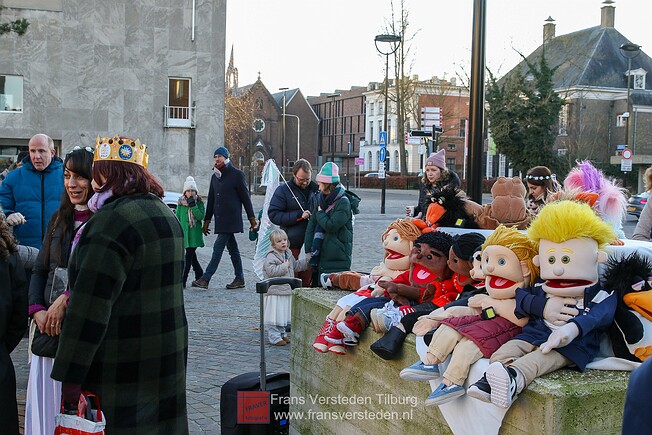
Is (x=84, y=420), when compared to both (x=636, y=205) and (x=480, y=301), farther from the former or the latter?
(x=636, y=205)

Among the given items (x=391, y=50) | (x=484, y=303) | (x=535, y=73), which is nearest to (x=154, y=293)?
(x=484, y=303)

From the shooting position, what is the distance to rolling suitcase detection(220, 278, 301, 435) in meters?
4.66

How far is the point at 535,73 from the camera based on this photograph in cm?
4597

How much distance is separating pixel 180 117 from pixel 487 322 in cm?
3058

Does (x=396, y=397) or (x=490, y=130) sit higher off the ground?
(x=490, y=130)

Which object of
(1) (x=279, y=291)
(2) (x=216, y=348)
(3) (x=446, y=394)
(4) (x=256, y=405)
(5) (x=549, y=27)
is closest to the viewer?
(3) (x=446, y=394)

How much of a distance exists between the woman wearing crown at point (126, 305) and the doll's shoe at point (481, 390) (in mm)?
1388

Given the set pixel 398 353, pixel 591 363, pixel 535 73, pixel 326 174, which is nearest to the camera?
pixel 591 363

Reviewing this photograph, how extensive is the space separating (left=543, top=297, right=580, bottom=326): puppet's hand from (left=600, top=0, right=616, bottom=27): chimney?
6931 cm

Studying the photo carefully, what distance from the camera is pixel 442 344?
3.26m

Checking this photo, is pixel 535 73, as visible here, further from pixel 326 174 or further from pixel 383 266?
pixel 383 266

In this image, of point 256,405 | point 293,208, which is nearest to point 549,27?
point 293,208

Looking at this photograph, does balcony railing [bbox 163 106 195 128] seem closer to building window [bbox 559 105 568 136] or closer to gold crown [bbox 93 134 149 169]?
gold crown [bbox 93 134 149 169]

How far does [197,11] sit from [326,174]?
25.8m
